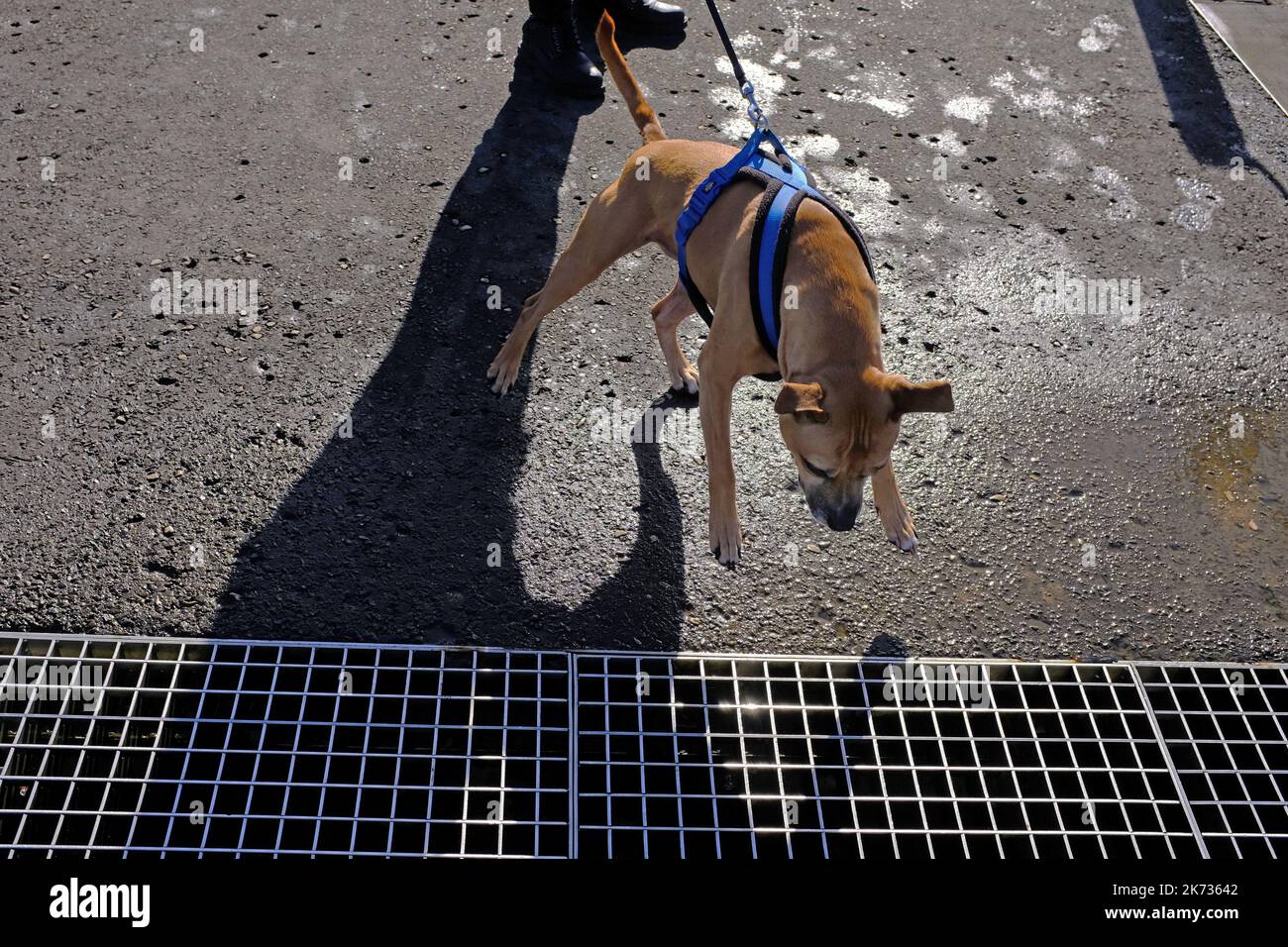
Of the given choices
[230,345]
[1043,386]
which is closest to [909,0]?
[1043,386]

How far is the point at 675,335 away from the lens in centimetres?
440

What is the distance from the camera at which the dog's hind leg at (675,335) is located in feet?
14.1

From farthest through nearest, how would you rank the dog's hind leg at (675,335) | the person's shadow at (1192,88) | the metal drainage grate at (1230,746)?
the person's shadow at (1192,88)
the dog's hind leg at (675,335)
the metal drainage grate at (1230,746)

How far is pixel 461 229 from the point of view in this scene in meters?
5.08

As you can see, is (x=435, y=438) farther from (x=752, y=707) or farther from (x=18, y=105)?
(x=18, y=105)

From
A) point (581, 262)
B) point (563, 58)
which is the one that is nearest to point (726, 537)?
point (581, 262)

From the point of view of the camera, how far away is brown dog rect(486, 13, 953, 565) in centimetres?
311

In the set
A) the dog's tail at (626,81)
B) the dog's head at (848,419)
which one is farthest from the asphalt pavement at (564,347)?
the dog's tail at (626,81)

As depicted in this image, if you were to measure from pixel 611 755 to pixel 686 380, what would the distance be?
179 cm

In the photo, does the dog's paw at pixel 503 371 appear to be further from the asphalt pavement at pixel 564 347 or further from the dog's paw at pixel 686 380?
the dog's paw at pixel 686 380

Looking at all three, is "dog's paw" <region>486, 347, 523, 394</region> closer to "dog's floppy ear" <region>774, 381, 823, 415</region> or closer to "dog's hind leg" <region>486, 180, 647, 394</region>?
"dog's hind leg" <region>486, 180, 647, 394</region>

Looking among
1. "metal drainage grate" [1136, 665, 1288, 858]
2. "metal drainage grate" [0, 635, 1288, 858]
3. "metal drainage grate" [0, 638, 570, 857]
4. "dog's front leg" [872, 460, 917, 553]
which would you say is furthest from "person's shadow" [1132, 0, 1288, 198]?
"metal drainage grate" [0, 638, 570, 857]

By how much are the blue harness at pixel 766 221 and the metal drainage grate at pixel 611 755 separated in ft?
4.03

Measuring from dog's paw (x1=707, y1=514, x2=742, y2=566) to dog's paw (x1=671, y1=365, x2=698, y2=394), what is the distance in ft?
2.82
